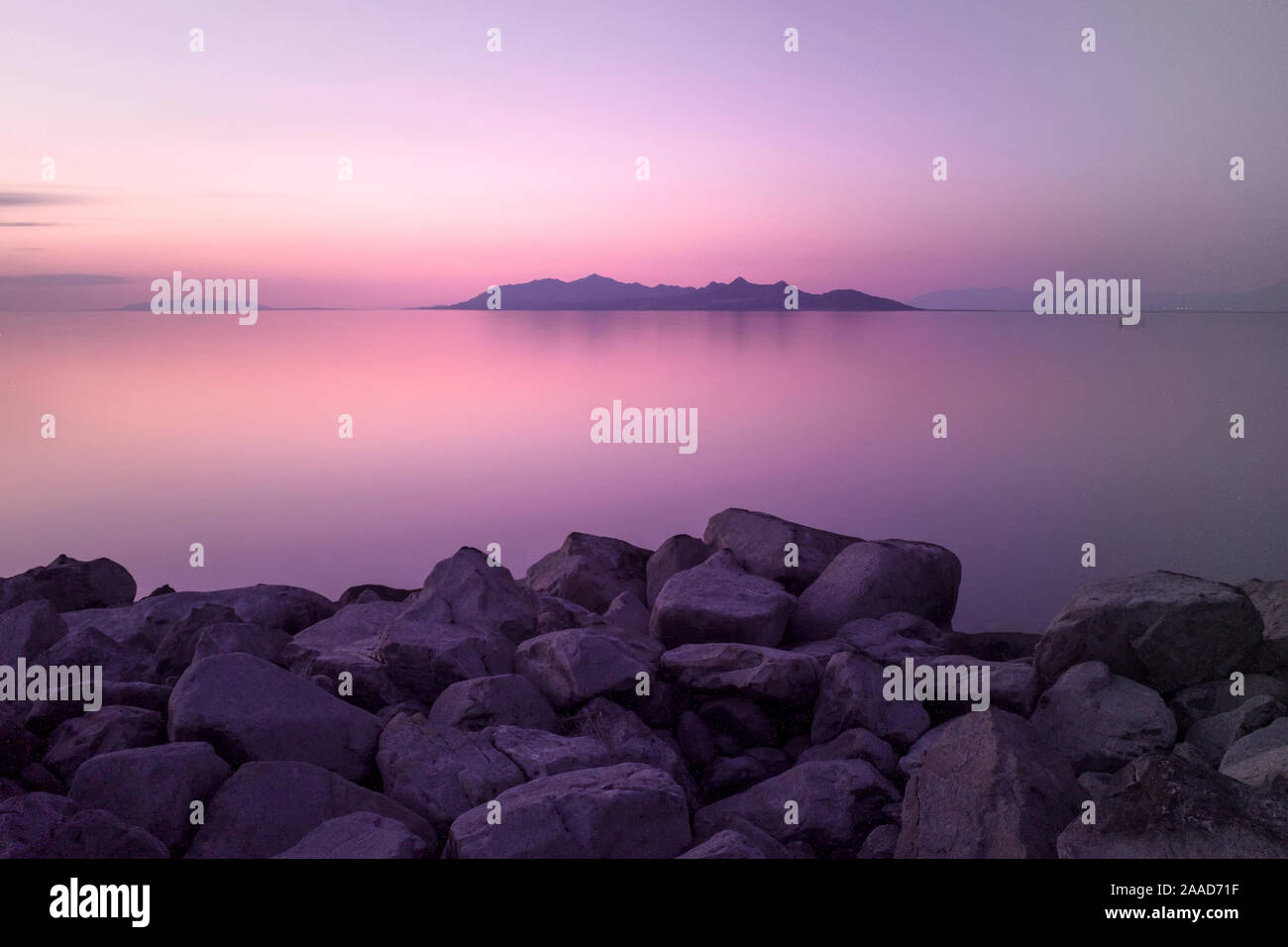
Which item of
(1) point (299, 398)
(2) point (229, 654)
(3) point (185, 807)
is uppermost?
(1) point (299, 398)

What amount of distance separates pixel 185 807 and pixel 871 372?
31.1 meters

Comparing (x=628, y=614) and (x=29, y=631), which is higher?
(x=29, y=631)

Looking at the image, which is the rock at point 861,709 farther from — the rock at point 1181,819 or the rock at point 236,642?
the rock at point 236,642

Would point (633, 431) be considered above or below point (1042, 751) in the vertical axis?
above

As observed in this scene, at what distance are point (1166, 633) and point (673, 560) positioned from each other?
14.2ft

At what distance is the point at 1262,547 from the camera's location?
13.7 meters

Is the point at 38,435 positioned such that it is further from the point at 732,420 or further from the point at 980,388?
the point at 980,388

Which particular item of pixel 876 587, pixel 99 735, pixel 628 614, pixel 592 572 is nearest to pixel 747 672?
pixel 628 614

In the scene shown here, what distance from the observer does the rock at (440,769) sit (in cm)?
561

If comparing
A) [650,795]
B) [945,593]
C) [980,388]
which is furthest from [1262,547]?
[980,388]

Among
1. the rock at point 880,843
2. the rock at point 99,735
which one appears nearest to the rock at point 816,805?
the rock at point 880,843

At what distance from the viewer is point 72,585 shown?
32.3ft

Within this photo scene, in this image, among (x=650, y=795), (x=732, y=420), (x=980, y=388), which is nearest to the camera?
(x=650, y=795)

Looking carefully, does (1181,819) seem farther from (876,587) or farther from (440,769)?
(876,587)
